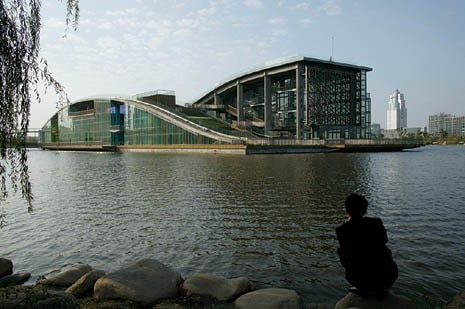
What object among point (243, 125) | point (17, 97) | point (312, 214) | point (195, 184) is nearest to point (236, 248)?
point (312, 214)

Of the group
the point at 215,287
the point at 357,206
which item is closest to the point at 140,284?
the point at 215,287

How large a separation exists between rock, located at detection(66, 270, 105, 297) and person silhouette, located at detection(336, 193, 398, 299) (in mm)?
6325

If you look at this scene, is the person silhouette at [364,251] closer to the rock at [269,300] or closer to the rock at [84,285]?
the rock at [269,300]

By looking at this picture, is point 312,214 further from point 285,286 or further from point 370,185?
point 370,185

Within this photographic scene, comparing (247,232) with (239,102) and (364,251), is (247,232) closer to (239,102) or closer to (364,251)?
(364,251)

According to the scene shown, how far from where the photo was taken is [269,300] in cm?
798

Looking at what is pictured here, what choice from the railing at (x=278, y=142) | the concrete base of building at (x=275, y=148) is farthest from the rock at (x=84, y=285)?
the railing at (x=278, y=142)

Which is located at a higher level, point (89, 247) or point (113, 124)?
point (113, 124)

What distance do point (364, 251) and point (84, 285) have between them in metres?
6.83

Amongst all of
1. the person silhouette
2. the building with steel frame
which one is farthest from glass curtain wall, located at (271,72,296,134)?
the person silhouette

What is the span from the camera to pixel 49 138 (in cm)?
16462

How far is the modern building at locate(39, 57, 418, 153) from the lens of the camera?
88.4 meters

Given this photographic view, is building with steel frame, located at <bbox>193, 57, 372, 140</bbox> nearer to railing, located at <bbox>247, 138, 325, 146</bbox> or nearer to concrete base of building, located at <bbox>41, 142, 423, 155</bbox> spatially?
railing, located at <bbox>247, 138, 325, 146</bbox>

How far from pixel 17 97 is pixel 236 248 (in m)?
8.27
